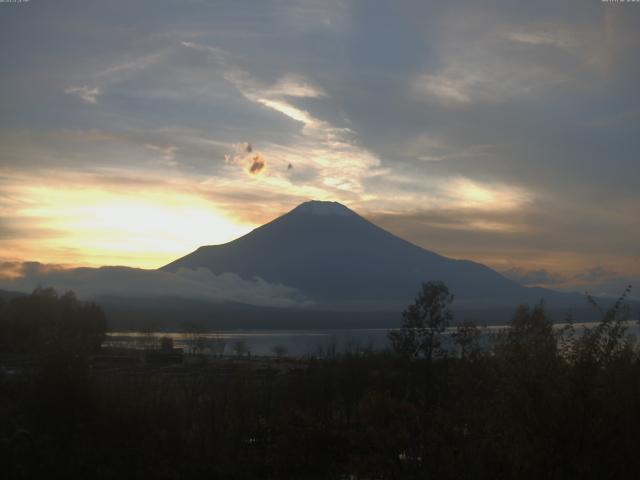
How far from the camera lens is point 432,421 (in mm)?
9797

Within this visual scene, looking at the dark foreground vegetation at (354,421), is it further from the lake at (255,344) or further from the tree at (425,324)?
the tree at (425,324)

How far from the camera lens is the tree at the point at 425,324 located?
27.9 meters

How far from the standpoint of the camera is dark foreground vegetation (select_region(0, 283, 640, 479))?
22.4 ft

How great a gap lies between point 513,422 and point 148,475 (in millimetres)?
6608

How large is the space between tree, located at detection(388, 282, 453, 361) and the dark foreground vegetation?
7.85m

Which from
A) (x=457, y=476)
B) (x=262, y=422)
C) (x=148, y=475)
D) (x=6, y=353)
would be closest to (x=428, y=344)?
(x=262, y=422)

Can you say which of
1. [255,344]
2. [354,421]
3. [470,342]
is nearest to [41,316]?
[354,421]

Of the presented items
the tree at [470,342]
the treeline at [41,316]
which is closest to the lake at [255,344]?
the tree at [470,342]

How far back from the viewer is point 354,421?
655 inches

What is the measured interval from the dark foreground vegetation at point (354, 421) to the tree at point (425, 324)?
7.85 m

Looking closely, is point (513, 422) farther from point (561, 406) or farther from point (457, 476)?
point (457, 476)

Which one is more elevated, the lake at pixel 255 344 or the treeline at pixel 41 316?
the treeline at pixel 41 316

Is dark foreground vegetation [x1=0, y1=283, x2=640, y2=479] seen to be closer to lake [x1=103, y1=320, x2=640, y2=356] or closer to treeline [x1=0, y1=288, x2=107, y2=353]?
lake [x1=103, y1=320, x2=640, y2=356]

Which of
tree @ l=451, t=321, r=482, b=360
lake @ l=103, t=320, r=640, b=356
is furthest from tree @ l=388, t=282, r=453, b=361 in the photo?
tree @ l=451, t=321, r=482, b=360
